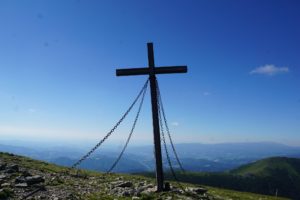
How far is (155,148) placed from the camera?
66.7 ft

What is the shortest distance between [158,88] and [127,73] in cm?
237

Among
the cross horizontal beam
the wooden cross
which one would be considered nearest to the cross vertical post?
the wooden cross

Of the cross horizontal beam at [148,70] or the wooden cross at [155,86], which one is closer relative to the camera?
the wooden cross at [155,86]

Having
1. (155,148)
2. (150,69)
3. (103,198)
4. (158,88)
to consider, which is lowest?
(103,198)

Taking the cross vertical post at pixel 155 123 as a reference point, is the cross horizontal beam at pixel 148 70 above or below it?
above

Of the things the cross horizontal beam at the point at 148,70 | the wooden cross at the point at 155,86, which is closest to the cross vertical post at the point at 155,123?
the wooden cross at the point at 155,86

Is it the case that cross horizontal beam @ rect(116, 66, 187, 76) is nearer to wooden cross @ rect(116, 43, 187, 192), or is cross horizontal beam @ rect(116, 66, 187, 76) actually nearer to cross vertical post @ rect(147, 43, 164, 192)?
wooden cross @ rect(116, 43, 187, 192)

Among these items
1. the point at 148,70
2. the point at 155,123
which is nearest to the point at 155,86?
the point at 148,70

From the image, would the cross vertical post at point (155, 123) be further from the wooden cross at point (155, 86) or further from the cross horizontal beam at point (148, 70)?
the cross horizontal beam at point (148, 70)

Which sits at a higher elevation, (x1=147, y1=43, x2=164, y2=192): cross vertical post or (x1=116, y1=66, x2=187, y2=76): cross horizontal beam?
(x1=116, y1=66, x2=187, y2=76): cross horizontal beam

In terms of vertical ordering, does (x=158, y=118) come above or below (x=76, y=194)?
above

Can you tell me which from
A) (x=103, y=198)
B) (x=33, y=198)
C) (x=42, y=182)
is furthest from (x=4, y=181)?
(x=103, y=198)

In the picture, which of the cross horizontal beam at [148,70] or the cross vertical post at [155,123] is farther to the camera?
the cross horizontal beam at [148,70]

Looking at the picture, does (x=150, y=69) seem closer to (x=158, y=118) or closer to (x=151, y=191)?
(x=158, y=118)
